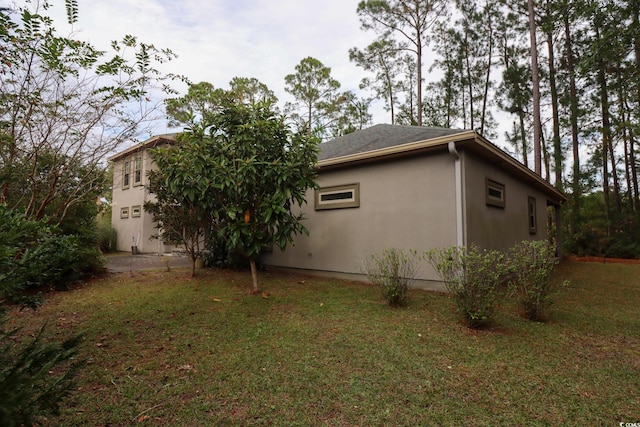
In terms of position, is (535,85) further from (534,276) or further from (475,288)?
(475,288)

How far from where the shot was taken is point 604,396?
2293mm

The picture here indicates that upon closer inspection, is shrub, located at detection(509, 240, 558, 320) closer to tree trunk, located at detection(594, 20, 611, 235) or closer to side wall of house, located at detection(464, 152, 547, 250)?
side wall of house, located at detection(464, 152, 547, 250)

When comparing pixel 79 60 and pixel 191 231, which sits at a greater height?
pixel 79 60

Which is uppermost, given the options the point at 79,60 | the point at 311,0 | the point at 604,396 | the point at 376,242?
the point at 311,0

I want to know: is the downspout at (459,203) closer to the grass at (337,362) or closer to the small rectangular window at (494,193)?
the grass at (337,362)

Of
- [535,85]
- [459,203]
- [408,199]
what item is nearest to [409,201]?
[408,199]

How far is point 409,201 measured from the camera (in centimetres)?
580

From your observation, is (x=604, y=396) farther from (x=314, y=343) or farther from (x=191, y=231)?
(x=191, y=231)

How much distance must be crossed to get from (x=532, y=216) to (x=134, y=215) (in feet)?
48.4

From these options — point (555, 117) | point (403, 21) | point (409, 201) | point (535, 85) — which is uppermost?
point (403, 21)

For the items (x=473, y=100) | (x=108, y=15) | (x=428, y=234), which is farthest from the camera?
(x=473, y=100)

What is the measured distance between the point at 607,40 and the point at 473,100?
10.9 meters

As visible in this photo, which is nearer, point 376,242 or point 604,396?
point 604,396

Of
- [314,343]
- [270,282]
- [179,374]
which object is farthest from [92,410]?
[270,282]
